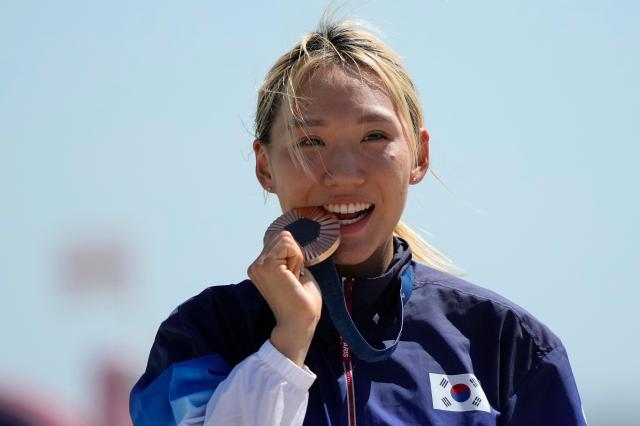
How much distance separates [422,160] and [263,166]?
0.69 m

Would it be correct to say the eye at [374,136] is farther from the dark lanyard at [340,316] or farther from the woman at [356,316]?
the dark lanyard at [340,316]

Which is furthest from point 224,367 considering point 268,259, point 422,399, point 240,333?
point 422,399

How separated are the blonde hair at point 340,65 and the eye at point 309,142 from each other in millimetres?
26

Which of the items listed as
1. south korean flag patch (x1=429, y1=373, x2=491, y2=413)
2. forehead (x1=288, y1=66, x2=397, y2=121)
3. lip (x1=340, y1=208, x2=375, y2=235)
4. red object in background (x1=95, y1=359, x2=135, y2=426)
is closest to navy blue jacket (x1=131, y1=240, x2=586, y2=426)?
south korean flag patch (x1=429, y1=373, x2=491, y2=413)

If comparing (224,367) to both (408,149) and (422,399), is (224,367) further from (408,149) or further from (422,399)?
(408,149)

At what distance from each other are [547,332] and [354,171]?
101cm

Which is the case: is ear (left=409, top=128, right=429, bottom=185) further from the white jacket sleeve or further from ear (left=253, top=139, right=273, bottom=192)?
the white jacket sleeve

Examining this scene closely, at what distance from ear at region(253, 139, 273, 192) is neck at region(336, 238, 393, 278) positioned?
0.46m

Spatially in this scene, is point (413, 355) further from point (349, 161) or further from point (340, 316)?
point (349, 161)

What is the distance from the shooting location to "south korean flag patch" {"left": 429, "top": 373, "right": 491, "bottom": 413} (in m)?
4.42

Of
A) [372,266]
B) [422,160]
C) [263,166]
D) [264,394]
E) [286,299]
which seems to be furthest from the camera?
[422,160]

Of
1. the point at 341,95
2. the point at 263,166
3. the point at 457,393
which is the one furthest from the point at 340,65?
the point at 457,393

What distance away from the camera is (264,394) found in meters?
4.00

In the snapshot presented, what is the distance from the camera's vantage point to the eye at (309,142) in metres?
4.49
